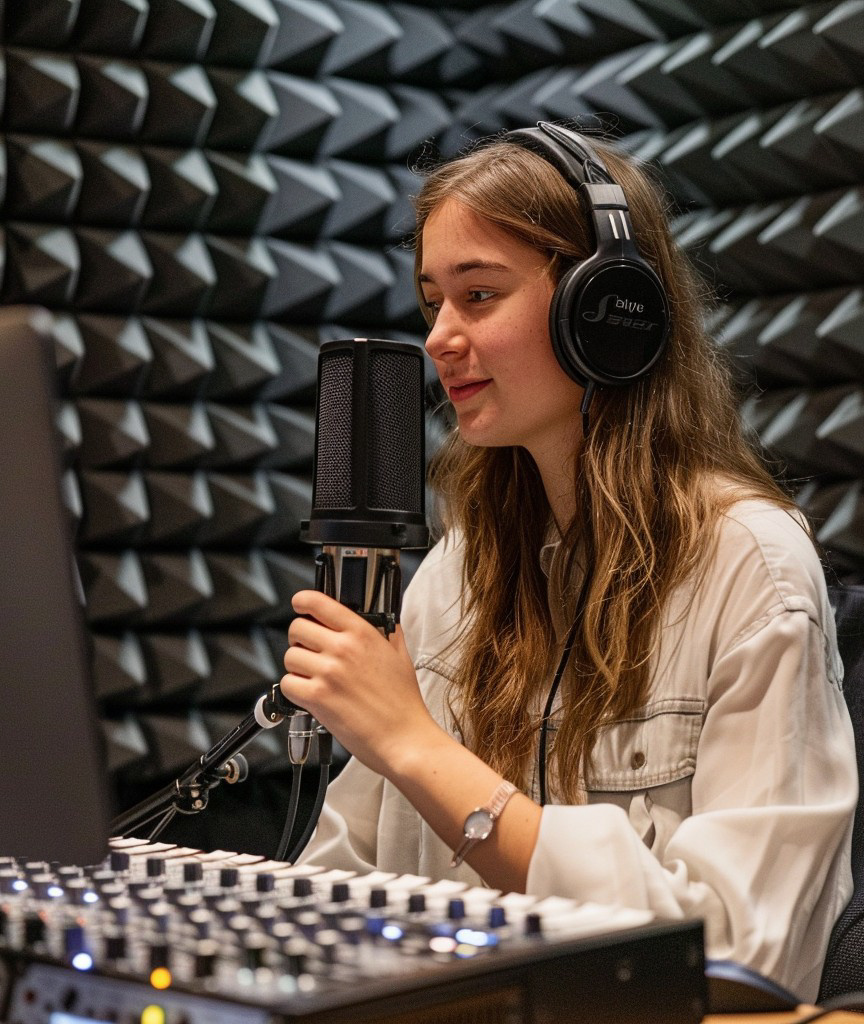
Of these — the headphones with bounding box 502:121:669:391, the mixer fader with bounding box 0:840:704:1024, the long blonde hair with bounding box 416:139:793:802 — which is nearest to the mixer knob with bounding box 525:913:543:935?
the mixer fader with bounding box 0:840:704:1024

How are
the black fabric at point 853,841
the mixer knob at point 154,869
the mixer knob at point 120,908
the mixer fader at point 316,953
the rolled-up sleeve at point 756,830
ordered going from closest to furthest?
the mixer fader at point 316,953 → the mixer knob at point 120,908 → the mixer knob at point 154,869 → the rolled-up sleeve at point 756,830 → the black fabric at point 853,841

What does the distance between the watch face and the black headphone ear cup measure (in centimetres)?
50

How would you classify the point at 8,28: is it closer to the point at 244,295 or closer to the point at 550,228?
the point at 244,295

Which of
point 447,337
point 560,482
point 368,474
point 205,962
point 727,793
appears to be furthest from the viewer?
point 560,482

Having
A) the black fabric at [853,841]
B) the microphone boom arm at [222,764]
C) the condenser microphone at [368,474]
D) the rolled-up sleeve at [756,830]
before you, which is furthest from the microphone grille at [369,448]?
the black fabric at [853,841]

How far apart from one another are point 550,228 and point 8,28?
1666 millimetres

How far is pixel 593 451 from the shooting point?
140 cm

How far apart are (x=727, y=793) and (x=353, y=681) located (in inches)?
14.5

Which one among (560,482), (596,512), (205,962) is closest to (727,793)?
(596,512)

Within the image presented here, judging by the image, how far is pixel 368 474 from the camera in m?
0.98

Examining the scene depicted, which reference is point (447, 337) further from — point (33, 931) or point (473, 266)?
point (33, 931)

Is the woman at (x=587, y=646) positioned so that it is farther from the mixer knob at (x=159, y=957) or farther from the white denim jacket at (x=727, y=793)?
the mixer knob at (x=159, y=957)

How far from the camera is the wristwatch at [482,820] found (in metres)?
1.02

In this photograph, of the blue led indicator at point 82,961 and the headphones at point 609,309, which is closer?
the blue led indicator at point 82,961
